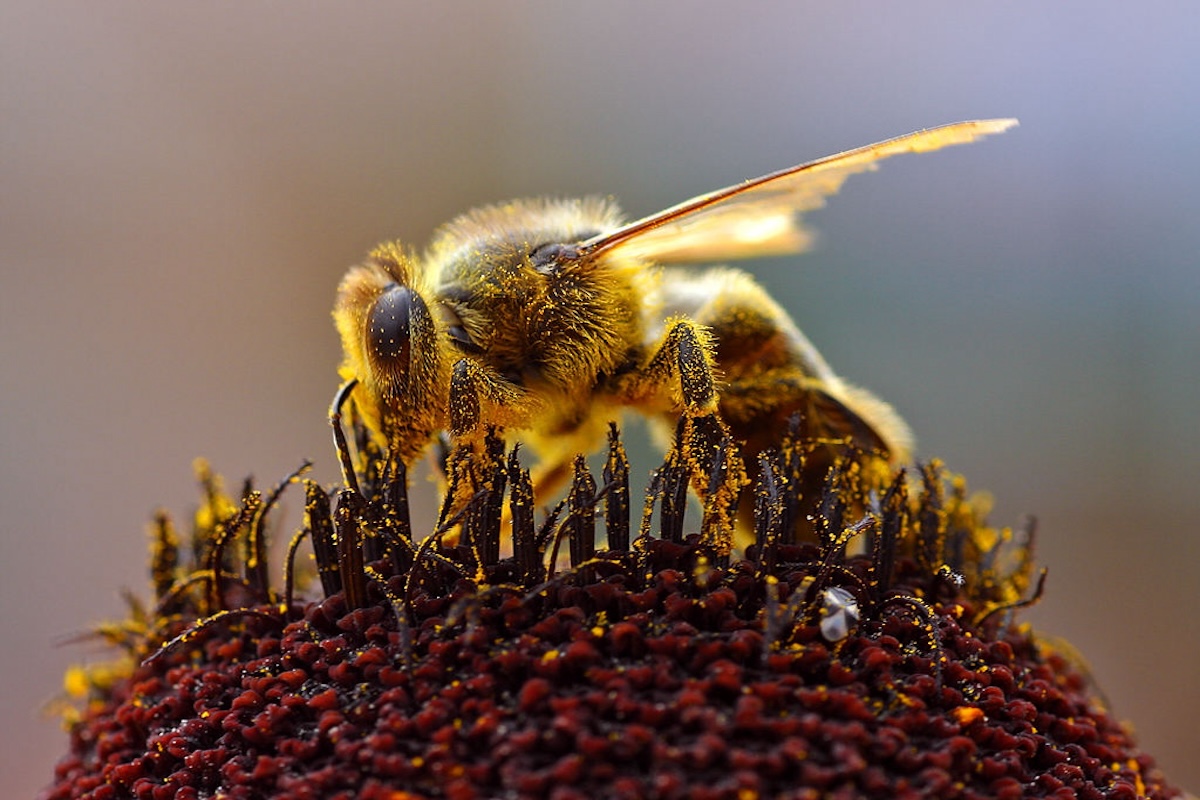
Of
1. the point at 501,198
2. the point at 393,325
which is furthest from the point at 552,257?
the point at 501,198

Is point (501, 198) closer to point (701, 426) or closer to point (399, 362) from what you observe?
point (399, 362)

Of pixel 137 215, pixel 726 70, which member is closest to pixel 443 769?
pixel 137 215

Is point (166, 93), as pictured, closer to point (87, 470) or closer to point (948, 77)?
point (87, 470)

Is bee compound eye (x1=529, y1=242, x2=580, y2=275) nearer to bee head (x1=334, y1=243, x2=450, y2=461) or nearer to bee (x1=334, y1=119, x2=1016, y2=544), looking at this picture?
bee (x1=334, y1=119, x2=1016, y2=544)

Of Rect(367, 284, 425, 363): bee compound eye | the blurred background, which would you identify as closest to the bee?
Rect(367, 284, 425, 363): bee compound eye

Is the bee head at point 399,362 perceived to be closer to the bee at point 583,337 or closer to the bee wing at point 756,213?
the bee at point 583,337
